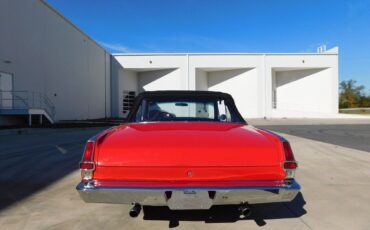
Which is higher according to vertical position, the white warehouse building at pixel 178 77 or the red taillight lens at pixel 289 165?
the white warehouse building at pixel 178 77

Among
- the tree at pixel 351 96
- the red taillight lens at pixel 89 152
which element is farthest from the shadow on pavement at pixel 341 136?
the tree at pixel 351 96

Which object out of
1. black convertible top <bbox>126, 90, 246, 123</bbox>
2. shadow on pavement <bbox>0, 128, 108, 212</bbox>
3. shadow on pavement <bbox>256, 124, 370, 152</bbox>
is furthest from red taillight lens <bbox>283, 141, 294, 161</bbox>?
shadow on pavement <bbox>256, 124, 370, 152</bbox>

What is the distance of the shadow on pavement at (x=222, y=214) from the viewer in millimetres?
4211

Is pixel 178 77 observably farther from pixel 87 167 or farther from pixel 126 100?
pixel 87 167

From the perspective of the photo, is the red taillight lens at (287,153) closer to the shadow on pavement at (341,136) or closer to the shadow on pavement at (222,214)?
the shadow on pavement at (222,214)

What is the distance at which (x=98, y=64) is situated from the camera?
113ft

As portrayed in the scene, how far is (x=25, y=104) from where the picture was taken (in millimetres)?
21406

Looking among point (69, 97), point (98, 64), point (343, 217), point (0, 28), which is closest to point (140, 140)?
point (343, 217)

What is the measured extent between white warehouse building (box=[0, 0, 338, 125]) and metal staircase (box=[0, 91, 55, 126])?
91 cm

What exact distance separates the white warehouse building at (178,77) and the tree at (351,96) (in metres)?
29.8

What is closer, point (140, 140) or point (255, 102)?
point (140, 140)

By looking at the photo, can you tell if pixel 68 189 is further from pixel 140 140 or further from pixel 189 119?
pixel 140 140

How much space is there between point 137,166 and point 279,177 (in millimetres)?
1420

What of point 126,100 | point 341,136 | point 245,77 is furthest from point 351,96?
point 341,136
